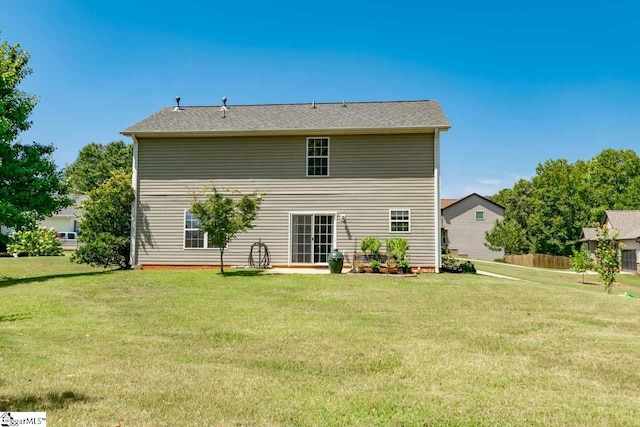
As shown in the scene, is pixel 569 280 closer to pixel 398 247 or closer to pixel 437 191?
pixel 437 191

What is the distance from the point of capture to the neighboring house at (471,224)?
47.5 metres

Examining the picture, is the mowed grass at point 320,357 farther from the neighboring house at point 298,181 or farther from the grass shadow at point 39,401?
the neighboring house at point 298,181

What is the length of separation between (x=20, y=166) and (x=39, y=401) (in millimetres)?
16190

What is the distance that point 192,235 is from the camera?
60.6 ft

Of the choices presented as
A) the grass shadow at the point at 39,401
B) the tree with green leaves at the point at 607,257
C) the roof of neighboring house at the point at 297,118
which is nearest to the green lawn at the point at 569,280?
the tree with green leaves at the point at 607,257

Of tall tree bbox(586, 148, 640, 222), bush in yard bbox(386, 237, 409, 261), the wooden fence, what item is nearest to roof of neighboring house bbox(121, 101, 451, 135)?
bush in yard bbox(386, 237, 409, 261)

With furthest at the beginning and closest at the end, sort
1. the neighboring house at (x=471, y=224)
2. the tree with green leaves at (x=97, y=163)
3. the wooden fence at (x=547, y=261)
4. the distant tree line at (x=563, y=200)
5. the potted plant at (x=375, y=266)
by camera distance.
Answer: the tree with green leaves at (x=97, y=163) < the neighboring house at (x=471, y=224) < the distant tree line at (x=563, y=200) < the wooden fence at (x=547, y=261) < the potted plant at (x=375, y=266)

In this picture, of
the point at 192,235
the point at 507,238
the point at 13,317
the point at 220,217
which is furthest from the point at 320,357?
the point at 507,238

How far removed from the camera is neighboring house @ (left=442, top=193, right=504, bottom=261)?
47469 mm

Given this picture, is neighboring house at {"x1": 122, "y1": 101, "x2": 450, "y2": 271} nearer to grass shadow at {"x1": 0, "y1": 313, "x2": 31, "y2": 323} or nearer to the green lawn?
the green lawn

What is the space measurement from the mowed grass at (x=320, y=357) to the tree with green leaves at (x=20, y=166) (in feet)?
19.6

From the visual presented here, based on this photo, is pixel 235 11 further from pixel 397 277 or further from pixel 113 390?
pixel 113 390

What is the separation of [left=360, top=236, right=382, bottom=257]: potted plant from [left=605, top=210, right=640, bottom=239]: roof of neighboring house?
28.3 metres

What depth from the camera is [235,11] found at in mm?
15945
